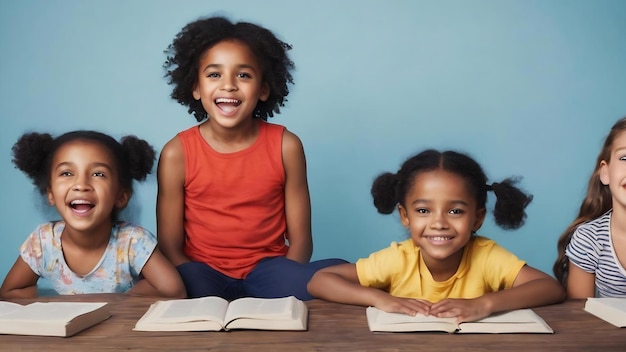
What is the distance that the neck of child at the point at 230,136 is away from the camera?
290cm

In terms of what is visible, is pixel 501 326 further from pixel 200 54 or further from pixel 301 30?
pixel 301 30

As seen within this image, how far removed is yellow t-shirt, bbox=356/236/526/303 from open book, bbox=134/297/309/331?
1.46ft

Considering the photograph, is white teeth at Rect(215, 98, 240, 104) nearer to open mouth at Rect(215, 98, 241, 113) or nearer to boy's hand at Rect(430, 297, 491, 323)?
open mouth at Rect(215, 98, 241, 113)

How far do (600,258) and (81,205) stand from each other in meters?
1.56

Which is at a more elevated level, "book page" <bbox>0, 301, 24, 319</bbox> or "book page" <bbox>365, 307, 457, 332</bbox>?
→ "book page" <bbox>0, 301, 24, 319</bbox>

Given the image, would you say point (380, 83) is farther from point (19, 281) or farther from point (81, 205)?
point (19, 281)

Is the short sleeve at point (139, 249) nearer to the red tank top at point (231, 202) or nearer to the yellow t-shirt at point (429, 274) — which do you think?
the red tank top at point (231, 202)

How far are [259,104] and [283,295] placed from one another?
Answer: 0.84 m

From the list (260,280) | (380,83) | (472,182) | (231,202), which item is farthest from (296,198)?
(380,83)

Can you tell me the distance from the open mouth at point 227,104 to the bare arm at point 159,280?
535mm

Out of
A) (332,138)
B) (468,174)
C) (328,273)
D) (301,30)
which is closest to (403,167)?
(468,174)

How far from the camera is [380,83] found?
14.0 feet


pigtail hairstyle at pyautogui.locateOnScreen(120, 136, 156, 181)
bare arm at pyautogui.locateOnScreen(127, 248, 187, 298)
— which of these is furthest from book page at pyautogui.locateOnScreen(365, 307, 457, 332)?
pigtail hairstyle at pyautogui.locateOnScreen(120, 136, 156, 181)

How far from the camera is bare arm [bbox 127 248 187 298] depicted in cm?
257
